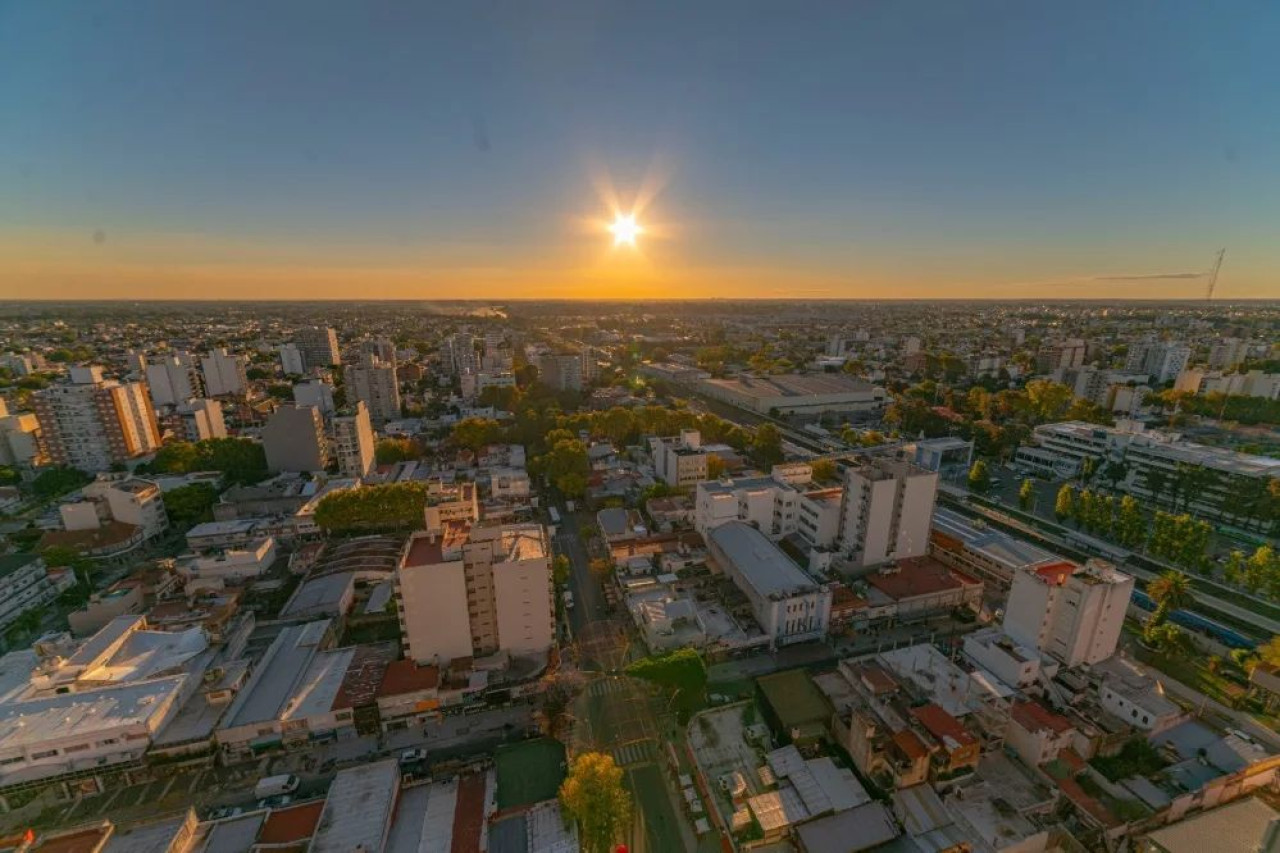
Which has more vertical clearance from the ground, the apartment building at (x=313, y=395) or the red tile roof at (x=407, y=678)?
the apartment building at (x=313, y=395)

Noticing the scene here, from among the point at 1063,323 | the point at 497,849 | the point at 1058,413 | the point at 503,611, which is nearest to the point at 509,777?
the point at 497,849

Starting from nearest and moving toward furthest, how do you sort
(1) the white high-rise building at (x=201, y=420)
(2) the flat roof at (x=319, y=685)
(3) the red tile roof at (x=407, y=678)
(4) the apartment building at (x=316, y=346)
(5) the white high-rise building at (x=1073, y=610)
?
(2) the flat roof at (x=319, y=685) < (3) the red tile roof at (x=407, y=678) < (5) the white high-rise building at (x=1073, y=610) < (1) the white high-rise building at (x=201, y=420) < (4) the apartment building at (x=316, y=346)

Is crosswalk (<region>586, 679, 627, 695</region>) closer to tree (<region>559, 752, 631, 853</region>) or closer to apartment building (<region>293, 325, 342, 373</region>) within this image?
tree (<region>559, 752, 631, 853</region>)

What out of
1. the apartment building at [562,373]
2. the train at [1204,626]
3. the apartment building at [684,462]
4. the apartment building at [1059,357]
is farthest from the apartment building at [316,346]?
the apartment building at [1059,357]

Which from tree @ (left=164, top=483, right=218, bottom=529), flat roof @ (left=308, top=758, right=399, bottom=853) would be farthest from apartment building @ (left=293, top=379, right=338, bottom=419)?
flat roof @ (left=308, top=758, right=399, bottom=853)

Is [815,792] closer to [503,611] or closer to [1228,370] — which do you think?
[503,611]

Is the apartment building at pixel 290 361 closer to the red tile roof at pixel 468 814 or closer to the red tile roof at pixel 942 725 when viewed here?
the red tile roof at pixel 468 814
